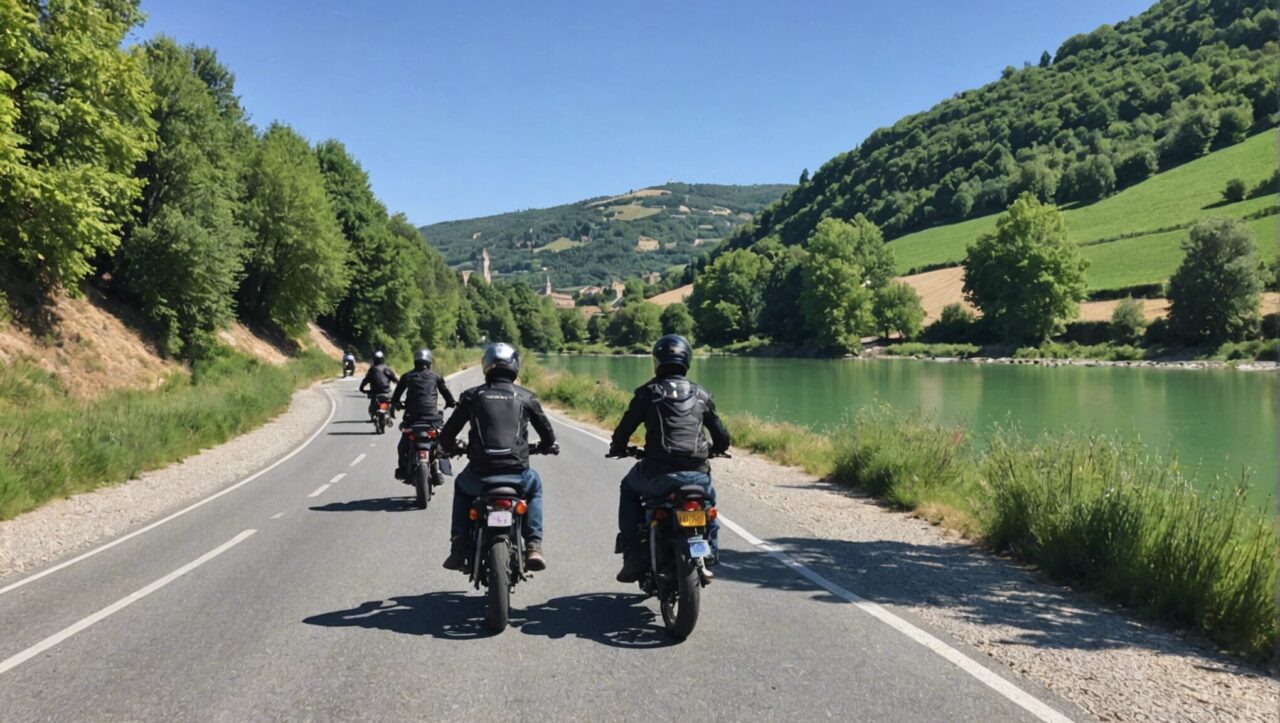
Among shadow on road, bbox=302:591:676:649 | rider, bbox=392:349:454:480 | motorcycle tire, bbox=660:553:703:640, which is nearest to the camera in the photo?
motorcycle tire, bbox=660:553:703:640

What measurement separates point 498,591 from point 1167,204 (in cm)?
10845

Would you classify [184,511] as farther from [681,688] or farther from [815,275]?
[815,275]

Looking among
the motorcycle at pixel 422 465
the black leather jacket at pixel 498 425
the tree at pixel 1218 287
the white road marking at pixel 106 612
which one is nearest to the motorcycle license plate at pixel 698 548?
the black leather jacket at pixel 498 425

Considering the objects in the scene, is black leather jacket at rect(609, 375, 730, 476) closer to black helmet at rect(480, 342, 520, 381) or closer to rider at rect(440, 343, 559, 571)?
rider at rect(440, 343, 559, 571)

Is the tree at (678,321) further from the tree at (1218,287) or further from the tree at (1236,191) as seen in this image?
the tree at (1236,191)

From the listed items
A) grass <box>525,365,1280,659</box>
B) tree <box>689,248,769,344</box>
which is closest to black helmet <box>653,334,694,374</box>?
grass <box>525,365,1280,659</box>

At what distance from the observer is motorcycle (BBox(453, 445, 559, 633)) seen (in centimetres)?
521

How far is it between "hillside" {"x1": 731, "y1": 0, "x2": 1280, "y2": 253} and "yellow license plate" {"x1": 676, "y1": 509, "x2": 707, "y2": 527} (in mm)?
94919

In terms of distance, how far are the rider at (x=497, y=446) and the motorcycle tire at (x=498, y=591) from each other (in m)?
0.38

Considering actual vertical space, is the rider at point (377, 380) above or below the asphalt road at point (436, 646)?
above

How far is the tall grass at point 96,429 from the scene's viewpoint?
1129cm

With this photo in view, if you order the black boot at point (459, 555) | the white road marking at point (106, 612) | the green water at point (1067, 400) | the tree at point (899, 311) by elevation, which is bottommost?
the green water at point (1067, 400)

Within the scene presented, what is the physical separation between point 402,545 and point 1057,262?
7836 centimetres

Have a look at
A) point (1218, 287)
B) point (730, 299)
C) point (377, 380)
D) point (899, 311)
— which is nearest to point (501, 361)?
point (377, 380)
